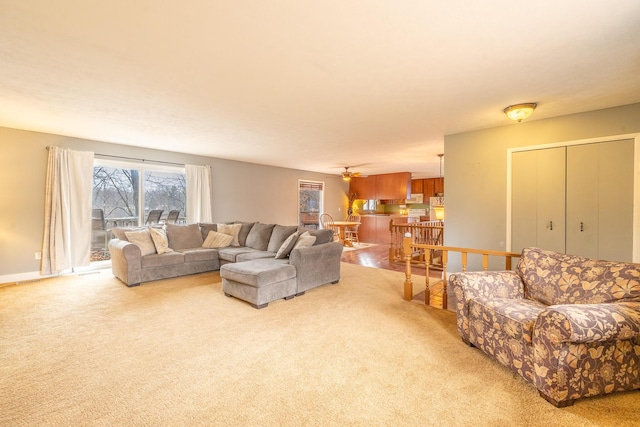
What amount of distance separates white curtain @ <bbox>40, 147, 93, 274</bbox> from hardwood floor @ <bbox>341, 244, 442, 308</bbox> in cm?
505

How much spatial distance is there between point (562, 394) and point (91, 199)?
667cm

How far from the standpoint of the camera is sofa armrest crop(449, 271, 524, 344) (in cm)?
233

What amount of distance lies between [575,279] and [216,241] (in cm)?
508

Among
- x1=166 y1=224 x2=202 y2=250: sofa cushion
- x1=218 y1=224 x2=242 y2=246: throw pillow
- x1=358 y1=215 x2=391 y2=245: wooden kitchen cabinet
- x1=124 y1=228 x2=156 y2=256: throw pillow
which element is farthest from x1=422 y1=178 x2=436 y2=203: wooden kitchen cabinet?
x1=124 y1=228 x2=156 y2=256: throw pillow

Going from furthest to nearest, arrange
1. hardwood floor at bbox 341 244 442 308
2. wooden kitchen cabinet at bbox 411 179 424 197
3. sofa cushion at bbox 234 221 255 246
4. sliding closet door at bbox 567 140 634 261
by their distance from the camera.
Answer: wooden kitchen cabinet at bbox 411 179 424 197 < sofa cushion at bbox 234 221 255 246 < hardwood floor at bbox 341 244 442 308 < sliding closet door at bbox 567 140 634 261

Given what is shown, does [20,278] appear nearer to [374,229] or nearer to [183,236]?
[183,236]

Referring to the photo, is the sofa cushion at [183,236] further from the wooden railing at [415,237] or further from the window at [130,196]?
the wooden railing at [415,237]

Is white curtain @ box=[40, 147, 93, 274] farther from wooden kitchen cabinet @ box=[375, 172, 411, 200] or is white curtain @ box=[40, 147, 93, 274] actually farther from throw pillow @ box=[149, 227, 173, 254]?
wooden kitchen cabinet @ box=[375, 172, 411, 200]

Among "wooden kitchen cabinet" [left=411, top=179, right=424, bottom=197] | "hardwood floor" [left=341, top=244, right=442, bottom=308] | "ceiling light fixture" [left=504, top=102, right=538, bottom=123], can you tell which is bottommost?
"hardwood floor" [left=341, top=244, right=442, bottom=308]

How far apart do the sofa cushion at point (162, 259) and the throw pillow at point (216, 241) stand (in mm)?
619

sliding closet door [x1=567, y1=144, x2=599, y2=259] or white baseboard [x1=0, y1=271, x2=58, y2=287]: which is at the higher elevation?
sliding closet door [x1=567, y1=144, x2=599, y2=259]

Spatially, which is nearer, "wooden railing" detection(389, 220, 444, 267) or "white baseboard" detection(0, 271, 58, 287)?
"white baseboard" detection(0, 271, 58, 287)

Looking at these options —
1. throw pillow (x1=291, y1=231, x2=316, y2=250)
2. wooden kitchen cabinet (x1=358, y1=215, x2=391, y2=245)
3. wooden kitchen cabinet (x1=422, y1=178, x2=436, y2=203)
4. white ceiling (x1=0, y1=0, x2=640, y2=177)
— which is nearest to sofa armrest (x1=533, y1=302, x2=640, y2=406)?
white ceiling (x1=0, y1=0, x2=640, y2=177)

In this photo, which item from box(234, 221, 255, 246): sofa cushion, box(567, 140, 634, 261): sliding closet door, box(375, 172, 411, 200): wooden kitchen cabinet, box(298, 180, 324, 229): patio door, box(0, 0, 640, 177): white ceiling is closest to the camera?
box(0, 0, 640, 177): white ceiling
